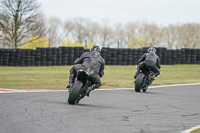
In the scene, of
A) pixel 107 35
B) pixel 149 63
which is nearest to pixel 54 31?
pixel 107 35

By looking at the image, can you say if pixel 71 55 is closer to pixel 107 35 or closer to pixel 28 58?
pixel 28 58

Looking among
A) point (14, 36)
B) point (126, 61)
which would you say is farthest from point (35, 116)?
point (14, 36)

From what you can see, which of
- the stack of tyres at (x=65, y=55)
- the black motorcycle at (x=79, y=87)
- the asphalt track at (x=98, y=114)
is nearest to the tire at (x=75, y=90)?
the black motorcycle at (x=79, y=87)

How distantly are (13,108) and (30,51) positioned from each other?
17.7 m

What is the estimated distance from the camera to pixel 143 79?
553 inches

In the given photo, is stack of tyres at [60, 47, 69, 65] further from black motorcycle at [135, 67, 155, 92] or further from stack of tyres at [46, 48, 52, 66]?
black motorcycle at [135, 67, 155, 92]

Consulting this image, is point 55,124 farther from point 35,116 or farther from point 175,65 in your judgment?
point 175,65

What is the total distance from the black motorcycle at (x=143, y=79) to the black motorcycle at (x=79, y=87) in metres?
3.87

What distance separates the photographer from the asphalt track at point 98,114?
23.0ft

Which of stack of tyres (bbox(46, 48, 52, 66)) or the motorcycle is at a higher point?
stack of tyres (bbox(46, 48, 52, 66))

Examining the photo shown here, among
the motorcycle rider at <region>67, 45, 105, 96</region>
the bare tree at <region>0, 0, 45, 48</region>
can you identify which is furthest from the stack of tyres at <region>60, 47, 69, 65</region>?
the bare tree at <region>0, 0, 45, 48</region>

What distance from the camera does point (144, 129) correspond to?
277 inches

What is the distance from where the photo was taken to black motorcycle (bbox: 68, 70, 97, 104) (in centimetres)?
965

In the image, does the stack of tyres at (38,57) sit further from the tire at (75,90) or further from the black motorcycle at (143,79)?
the tire at (75,90)
